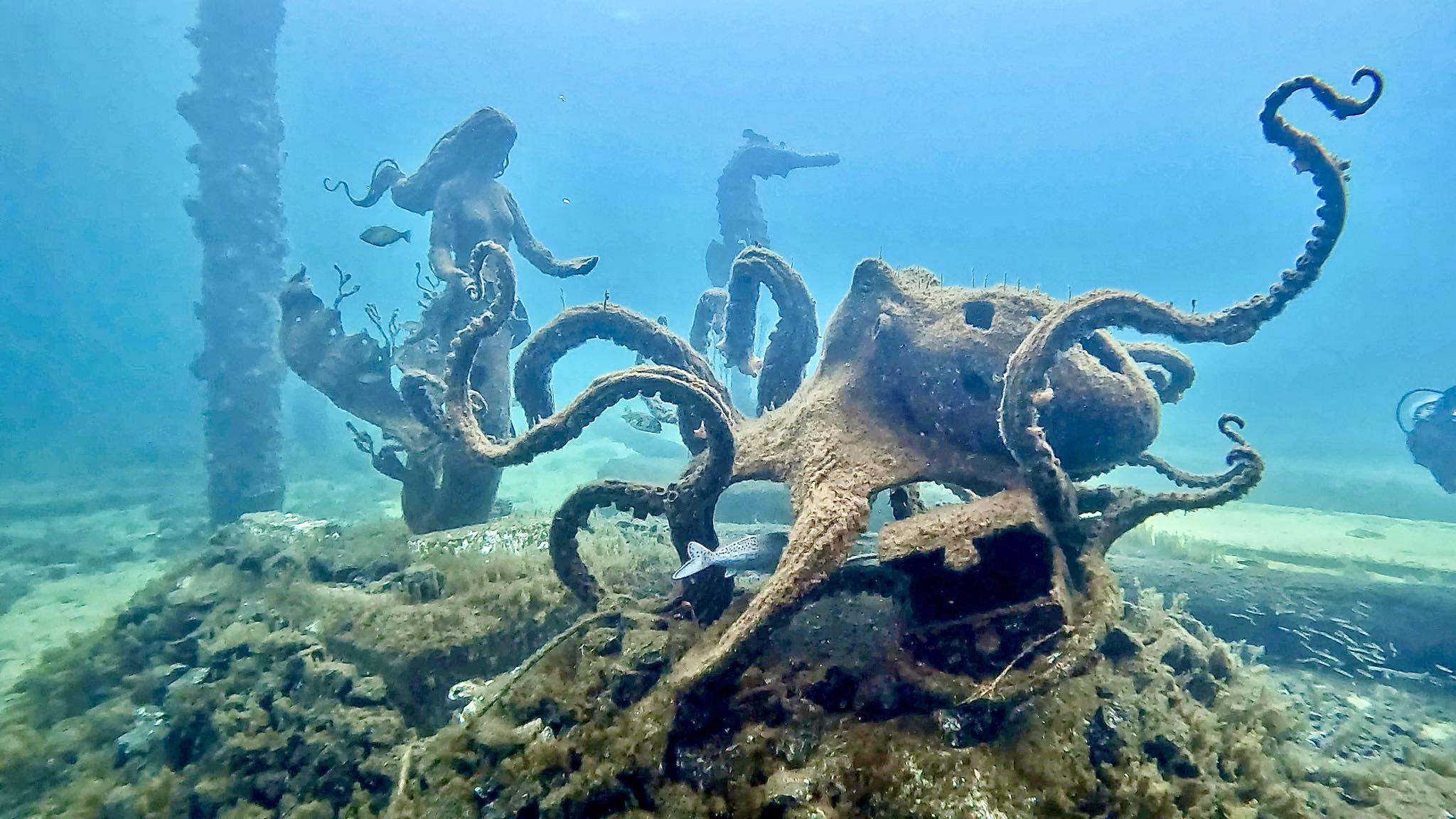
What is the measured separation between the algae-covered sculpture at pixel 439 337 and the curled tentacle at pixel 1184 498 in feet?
21.1

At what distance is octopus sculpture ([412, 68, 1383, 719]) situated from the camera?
13.3 ft

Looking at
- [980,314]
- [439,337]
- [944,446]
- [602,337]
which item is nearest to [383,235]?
Answer: [439,337]

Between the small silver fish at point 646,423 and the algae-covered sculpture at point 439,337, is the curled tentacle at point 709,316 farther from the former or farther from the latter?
the small silver fish at point 646,423

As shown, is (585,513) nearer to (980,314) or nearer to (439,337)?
(980,314)

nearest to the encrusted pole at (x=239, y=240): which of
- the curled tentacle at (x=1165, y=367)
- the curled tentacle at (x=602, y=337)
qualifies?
the curled tentacle at (x=602, y=337)

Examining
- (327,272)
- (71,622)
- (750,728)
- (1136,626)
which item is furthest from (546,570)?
(327,272)

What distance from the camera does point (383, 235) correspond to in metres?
12.9

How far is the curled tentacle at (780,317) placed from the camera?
7.62 metres

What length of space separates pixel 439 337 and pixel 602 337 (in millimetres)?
4922

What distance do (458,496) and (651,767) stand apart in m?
6.53

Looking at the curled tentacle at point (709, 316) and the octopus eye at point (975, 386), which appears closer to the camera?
the octopus eye at point (975, 386)

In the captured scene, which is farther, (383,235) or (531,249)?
(383,235)

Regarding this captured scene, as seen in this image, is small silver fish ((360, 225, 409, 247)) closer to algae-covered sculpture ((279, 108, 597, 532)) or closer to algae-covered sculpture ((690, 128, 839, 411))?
algae-covered sculpture ((279, 108, 597, 532))

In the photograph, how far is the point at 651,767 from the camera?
374 centimetres
